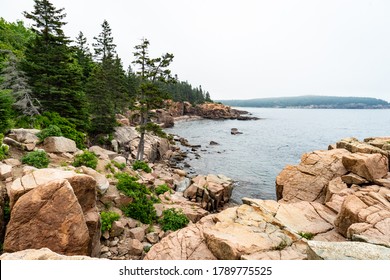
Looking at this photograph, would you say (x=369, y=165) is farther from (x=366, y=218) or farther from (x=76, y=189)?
(x=76, y=189)

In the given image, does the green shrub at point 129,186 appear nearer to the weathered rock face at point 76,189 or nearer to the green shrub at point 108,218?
the green shrub at point 108,218

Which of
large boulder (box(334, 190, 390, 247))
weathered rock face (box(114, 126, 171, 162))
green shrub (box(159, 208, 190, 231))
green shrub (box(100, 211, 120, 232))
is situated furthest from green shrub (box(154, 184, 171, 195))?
large boulder (box(334, 190, 390, 247))

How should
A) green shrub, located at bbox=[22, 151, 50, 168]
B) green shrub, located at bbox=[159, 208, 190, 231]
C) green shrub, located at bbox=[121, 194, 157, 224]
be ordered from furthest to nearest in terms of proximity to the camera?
green shrub, located at bbox=[159, 208, 190, 231] < green shrub, located at bbox=[121, 194, 157, 224] < green shrub, located at bbox=[22, 151, 50, 168]

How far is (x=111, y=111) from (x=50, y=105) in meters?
7.63

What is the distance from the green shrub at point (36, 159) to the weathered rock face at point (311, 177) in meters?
14.5

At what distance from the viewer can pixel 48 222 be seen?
22.4ft

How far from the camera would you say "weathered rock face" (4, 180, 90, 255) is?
6.66m

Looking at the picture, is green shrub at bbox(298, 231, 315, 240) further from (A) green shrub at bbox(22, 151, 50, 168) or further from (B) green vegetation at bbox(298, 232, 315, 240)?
(A) green shrub at bbox(22, 151, 50, 168)

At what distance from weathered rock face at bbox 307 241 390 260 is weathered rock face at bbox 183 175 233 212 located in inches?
495

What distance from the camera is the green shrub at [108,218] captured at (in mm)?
10172

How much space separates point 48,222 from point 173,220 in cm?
715

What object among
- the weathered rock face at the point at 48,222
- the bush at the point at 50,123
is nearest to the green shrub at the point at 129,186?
the bush at the point at 50,123

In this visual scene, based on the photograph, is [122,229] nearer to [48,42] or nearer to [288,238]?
[288,238]
